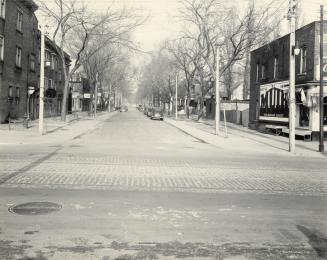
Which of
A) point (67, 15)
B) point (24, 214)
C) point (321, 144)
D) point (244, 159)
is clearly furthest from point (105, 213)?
point (67, 15)

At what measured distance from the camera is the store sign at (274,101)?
3139 centimetres

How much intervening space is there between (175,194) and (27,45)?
33.3 metres

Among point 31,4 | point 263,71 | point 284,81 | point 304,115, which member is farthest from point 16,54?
point 304,115

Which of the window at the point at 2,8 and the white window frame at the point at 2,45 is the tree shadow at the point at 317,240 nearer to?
the white window frame at the point at 2,45

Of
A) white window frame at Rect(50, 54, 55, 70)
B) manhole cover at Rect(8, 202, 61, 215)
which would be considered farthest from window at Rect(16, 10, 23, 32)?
manhole cover at Rect(8, 202, 61, 215)

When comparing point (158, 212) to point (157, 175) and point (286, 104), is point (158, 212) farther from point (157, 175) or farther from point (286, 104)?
point (286, 104)

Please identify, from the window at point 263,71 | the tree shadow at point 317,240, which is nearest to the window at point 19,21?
the window at point 263,71

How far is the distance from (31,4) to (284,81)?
21.1 meters

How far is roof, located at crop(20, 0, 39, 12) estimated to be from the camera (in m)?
37.5

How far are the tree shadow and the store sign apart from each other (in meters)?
25.0

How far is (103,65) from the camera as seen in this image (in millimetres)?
64812

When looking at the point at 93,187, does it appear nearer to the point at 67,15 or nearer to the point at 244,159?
the point at 244,159

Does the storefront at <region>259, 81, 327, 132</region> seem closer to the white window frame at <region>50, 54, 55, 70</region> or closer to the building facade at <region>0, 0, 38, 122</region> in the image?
the building facade at <region>0, 0, 38, 122</region>

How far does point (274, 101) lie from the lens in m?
33.6
